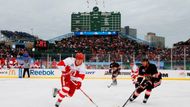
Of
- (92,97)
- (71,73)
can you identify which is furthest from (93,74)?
(71,73)

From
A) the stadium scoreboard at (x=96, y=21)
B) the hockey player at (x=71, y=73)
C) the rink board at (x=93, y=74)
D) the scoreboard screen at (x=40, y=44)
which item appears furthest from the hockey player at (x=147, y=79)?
the stadium scoreboard at (x=96, y=21)

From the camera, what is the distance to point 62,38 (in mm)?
44469

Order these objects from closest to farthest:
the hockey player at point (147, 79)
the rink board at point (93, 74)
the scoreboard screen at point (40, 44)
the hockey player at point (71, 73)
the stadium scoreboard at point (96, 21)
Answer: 1. the hockey player at point (71, 73)
2. the hockey player at point (147, 79)
3. the rink board at point (93, 74)
4. the scoreboard screen at point (40, 44)
5. the stadium scoreboard at point (96, 21)

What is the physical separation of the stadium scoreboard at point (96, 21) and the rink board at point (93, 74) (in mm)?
16733

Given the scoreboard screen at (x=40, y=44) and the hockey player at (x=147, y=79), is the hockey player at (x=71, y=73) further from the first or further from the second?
the scoreboard screen at (x=40, y=44)

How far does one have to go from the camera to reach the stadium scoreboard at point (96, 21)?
128 ft

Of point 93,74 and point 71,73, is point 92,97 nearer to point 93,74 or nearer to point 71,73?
point 71,73

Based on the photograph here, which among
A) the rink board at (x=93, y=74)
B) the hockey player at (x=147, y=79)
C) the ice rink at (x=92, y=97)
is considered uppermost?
the hockey player at (x=147, y=79)

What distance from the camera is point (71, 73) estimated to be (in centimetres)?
727

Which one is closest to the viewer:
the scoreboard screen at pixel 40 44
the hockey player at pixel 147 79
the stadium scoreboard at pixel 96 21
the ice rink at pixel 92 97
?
the ice rink at pixel 92 97

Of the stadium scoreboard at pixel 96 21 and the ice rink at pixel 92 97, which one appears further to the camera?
the stadium scoreboard at pixel 96 21

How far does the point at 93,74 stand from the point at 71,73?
608 inches

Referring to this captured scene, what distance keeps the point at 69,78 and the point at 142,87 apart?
6.26 feet

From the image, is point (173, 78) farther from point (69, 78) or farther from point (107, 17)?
point (107, 17)
